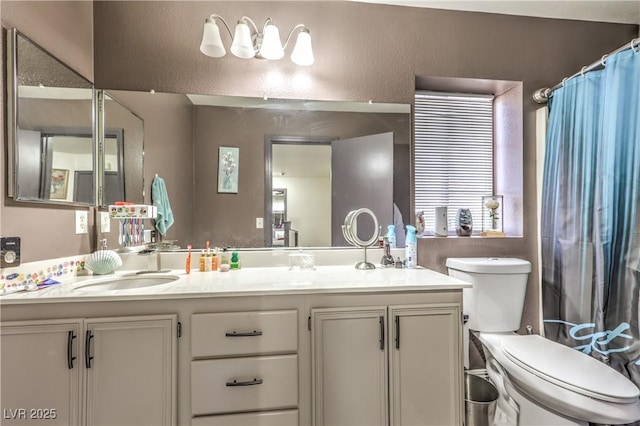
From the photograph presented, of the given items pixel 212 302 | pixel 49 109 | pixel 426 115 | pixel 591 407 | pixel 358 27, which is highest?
pixel 358 27

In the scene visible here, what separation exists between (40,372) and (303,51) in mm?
1761

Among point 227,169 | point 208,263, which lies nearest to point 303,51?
point 227,169

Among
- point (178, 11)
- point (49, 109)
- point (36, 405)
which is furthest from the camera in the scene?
point (178, 11)

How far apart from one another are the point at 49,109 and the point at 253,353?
134cm

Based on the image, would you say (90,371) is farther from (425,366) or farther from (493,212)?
(493,212)

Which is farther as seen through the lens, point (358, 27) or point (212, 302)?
point (358, 27)

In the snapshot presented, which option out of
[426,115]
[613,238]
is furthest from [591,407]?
[426,115]

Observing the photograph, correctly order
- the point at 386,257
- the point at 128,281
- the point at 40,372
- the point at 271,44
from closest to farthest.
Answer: the point at 40,372, the point at 128,281, the point at 271,44, the point at 386,257

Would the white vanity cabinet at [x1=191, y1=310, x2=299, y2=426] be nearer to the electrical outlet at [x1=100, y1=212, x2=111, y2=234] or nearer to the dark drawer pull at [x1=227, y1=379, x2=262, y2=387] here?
the dark drawer pull at [x1=227, y1=379, x2=262, y2=387]

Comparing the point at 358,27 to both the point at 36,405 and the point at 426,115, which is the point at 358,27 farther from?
the point at 36,405

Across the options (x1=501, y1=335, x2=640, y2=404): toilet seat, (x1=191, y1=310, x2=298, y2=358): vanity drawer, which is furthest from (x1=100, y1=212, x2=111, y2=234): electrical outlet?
(x1=501, y1=335, x2=640, y2=404): toilet seat

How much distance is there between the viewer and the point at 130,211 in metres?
1.50

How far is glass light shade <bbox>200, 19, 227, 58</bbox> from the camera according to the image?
4.86 feet

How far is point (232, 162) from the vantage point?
5.51ft
